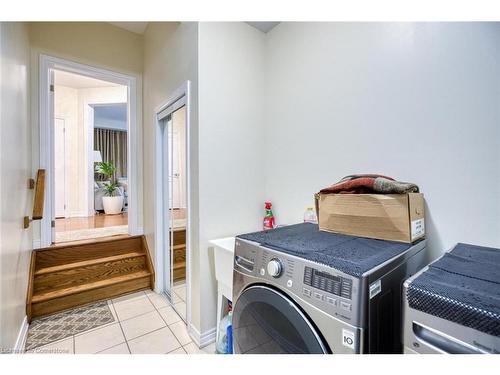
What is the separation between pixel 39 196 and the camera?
2.00 meters

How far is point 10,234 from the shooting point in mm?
1419

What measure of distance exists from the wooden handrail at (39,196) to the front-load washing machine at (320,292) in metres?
1.81

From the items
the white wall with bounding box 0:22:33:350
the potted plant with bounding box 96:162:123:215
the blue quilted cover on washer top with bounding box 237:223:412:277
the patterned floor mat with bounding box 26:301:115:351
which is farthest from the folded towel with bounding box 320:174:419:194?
the potted plant with bounding box 96:162:123:215

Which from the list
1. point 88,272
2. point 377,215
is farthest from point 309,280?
point 88,272

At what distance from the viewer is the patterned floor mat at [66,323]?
5.71 feet

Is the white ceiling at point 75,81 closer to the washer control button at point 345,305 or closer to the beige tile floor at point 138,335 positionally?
the beige tile floor at point 138,335

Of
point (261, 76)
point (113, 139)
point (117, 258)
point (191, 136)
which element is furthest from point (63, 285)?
point (113, 139)

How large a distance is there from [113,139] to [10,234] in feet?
21.9

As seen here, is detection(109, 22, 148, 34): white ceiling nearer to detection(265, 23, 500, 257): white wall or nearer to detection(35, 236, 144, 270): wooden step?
detection(265, 23, 500, 257): white wall

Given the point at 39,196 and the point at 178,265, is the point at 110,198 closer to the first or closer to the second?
the point at 39,196

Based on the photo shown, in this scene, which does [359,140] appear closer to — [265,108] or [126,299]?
[265,108]

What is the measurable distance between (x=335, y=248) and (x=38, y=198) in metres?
2.39

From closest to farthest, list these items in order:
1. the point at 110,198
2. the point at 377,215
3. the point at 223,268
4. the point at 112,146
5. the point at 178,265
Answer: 1. the point at 377,215
2. the point at 223,268
3. the point at 178,265
4. the point at 110,198
5. the point at 112,146

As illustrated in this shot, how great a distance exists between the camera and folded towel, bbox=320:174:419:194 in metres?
1.02
